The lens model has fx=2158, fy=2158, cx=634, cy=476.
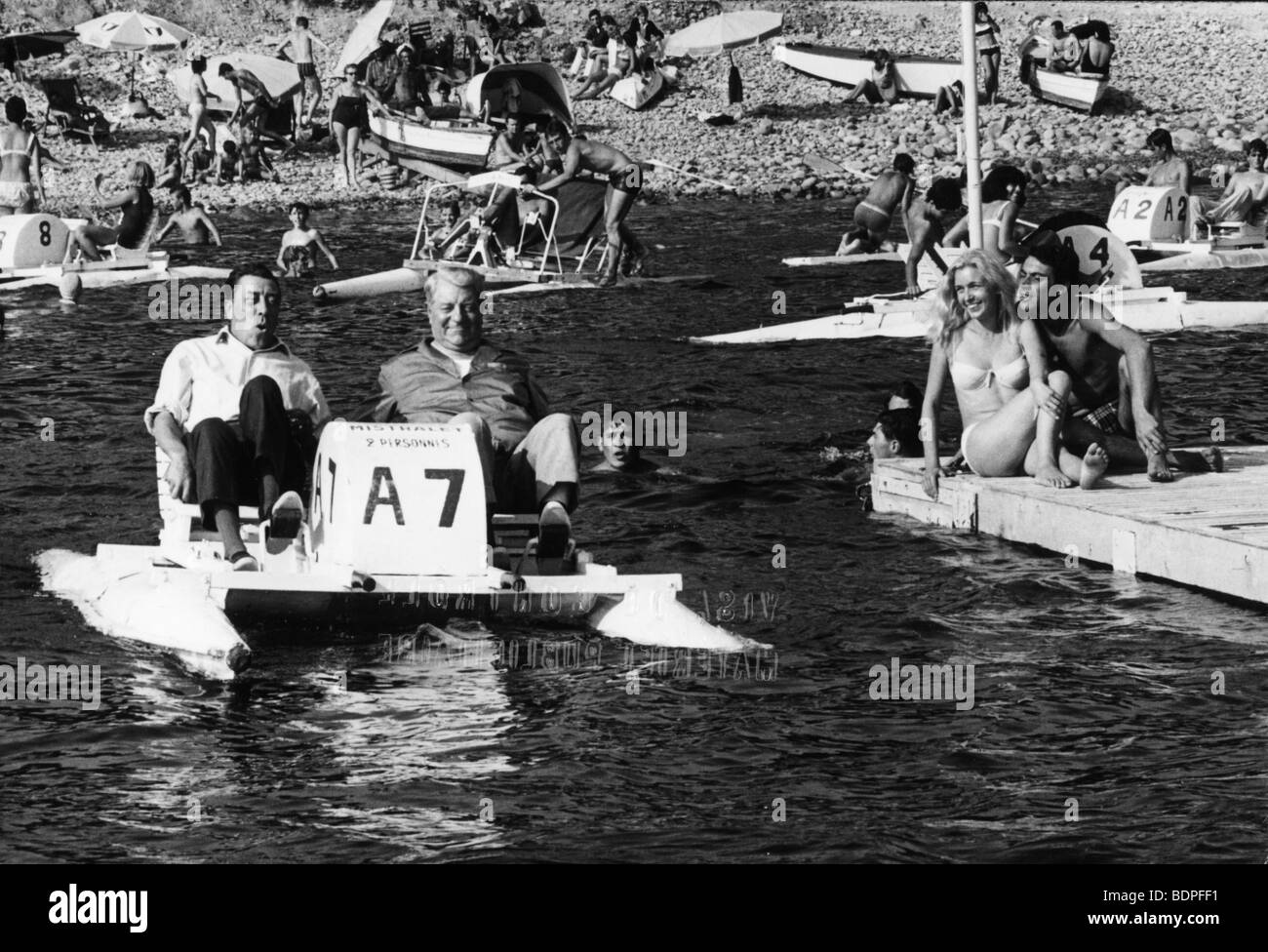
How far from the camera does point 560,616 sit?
1040 cm

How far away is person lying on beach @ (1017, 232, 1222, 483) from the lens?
11.7 metres

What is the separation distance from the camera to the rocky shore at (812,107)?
37.4 meters

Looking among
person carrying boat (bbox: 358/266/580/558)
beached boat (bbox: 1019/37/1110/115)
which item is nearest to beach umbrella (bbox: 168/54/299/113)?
beached boat (bbox: 1019/37/1110/115)

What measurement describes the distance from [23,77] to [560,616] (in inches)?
A: 1301

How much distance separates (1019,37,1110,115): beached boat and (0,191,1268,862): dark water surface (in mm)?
29047

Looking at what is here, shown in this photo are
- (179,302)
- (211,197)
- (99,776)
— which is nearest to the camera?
(99,776)

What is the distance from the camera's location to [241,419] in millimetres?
10422

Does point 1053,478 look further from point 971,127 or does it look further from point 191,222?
point 191,222

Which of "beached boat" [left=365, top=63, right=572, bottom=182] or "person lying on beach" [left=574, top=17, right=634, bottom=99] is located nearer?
"beached boat" [left=365, top=63, right=572, bottom=182]

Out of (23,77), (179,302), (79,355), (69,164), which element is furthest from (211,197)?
(79,355)

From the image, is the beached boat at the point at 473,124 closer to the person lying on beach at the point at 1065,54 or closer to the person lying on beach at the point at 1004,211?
the person lying on beach at the point at 1004,211

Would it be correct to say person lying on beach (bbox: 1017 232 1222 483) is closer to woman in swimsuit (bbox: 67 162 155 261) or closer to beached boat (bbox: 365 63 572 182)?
woman in swimsuit (bbox: 67 162 155 261)

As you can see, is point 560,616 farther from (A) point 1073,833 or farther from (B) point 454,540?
(A) point 1073,833

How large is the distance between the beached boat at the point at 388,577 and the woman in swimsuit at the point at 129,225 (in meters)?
16.1
